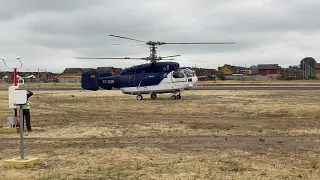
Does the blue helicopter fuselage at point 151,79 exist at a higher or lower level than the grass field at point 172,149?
higher

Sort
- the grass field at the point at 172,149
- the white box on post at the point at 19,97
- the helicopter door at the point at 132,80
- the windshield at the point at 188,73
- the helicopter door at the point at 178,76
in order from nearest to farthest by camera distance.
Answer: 1. the grass field at the point at 172,149
2. the white box on post at the point at 19,97
3. the helicopter door at the point at 178,76
4. the windshield at the point at 188,73
5. the helicopter door at the point at 132,80

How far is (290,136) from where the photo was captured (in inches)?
536

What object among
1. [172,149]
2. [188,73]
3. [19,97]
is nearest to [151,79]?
[188,73]

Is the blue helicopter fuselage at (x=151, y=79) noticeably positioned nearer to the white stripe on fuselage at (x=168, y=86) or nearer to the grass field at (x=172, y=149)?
the white stripe on fuselage at (x=168, y=86)

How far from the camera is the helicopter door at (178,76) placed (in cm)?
3406

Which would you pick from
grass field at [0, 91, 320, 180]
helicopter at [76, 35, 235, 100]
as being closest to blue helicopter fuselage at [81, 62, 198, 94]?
helicopter at [76, 35, 235, 100]

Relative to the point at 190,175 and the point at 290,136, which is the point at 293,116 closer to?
the point at 290,136

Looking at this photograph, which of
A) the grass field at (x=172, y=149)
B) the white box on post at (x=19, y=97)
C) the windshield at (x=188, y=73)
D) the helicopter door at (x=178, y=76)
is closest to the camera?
the grass field at (x=172, y=149)

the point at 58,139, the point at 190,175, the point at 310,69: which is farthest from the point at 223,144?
the point at 310,69

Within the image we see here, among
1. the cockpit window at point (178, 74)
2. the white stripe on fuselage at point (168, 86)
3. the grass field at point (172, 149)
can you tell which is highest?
the cockpit window at point (178, 74)

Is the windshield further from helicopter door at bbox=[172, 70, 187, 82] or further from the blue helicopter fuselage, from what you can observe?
helicopter door at bbox=[172, 70, 187, 82]

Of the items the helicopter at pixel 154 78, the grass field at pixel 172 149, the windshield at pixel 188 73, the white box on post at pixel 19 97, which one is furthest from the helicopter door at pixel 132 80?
the white box on post at pixel 19 97

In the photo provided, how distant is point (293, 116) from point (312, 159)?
36.4 feet

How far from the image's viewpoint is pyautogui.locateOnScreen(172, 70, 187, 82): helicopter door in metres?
34.1
